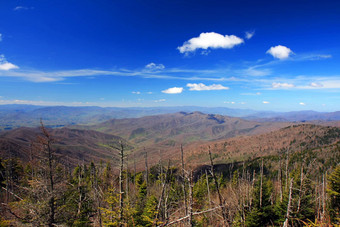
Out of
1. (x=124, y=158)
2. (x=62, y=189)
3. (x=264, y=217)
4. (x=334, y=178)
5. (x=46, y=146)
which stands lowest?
(x=264, y=217)

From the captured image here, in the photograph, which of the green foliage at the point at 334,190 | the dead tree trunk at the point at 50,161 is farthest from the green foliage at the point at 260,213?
the dead tree trunk at the point at 50,161

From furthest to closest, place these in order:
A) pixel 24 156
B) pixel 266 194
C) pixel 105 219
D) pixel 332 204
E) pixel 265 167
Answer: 1. pixel 24 156
2. pixel 265 167
3. pixel 266 194
4. pixel 332 204
5. pixel 105 219

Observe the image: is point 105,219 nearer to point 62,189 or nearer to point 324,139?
point 62,189

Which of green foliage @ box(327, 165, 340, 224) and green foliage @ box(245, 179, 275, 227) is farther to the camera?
green foliage @ box(327, 165, 340, 224)

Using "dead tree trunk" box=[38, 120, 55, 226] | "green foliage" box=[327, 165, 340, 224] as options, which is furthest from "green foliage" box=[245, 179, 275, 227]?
"dead tree trunk" box=[38, 120, 55, 226]

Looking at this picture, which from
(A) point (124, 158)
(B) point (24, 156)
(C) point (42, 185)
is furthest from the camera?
(B) point (24, 156)

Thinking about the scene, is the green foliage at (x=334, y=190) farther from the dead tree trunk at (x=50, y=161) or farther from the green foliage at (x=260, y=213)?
the dead tree trunk at (x=50, y=161)

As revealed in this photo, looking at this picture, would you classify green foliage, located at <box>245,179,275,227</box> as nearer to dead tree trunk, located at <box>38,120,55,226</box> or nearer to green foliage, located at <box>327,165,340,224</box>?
green foliage, located at <box>327,165,340,224</box>

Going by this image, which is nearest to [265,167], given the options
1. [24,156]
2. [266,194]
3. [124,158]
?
[266,194]

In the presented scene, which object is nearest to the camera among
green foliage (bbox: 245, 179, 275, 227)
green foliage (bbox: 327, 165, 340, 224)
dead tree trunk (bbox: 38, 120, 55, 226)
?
dead tree trunk (bbox: 38, 120, 55, 226)

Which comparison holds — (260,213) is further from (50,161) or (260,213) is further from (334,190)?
(50,161)

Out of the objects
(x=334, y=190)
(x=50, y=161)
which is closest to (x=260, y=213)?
(x=334, y=190)
